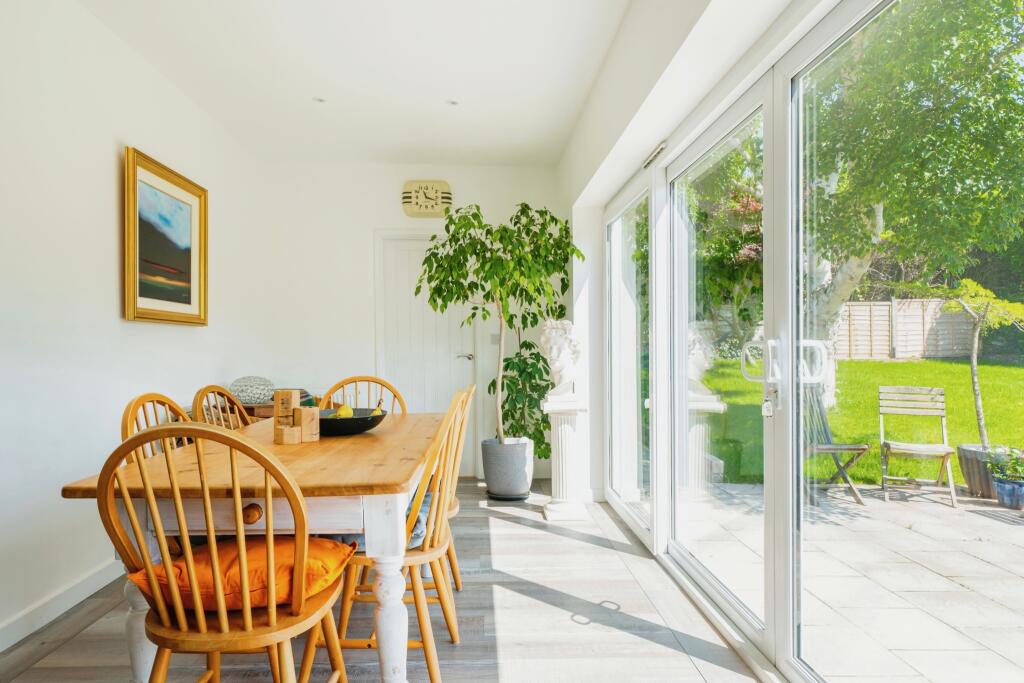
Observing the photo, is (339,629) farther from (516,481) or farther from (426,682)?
(516,481)

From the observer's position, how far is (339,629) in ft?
7.43

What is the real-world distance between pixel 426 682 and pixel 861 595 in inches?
53.6

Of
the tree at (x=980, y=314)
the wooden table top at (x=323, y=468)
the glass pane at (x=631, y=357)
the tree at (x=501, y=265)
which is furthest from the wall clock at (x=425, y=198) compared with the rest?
the tree at (x=980, y=314)

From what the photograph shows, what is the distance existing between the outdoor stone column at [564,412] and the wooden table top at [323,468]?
1.74 m

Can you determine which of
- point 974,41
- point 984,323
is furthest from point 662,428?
point 974,41

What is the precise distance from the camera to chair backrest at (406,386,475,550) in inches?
76.4

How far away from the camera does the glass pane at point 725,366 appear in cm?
218

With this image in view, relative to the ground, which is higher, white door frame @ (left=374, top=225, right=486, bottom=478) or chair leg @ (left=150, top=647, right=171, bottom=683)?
white door frame @ (left=374, top=225, right=486, bottom=478)

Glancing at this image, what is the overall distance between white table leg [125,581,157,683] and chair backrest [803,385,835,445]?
1873 millimetres

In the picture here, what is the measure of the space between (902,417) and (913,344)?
0.58ft

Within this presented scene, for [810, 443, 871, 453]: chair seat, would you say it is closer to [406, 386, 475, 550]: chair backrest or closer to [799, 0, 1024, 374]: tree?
[799, 0, 1024, 374]: tree

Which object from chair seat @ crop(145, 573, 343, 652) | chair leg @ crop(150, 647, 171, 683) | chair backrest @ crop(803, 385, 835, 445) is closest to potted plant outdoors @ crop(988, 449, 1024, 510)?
chair backrest @ crop(803, 385, 835, 445)

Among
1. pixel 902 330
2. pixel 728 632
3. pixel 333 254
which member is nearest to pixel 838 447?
pixel 902 330

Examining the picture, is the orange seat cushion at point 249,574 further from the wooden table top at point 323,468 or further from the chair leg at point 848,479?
the chair leg at point 848,479
